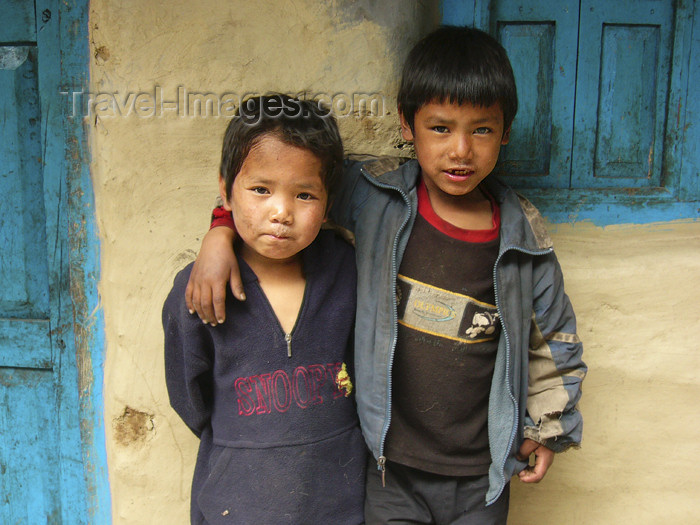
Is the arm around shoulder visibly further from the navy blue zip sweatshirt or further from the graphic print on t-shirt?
the graphic print on t-shirt

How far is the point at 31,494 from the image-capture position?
6.64ft

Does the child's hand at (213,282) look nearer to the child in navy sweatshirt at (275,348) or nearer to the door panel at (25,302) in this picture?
the child in navy sweatshirt at (275,348)

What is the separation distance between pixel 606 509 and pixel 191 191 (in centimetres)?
173

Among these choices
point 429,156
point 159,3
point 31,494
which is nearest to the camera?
point 429,156

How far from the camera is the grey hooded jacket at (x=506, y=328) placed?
1517 mm

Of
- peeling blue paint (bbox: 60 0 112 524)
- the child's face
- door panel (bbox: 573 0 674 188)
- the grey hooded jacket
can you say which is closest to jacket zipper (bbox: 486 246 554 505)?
the grey hooded jacket

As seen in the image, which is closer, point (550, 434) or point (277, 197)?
point (277, 197)

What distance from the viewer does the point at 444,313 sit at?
153 centimetres

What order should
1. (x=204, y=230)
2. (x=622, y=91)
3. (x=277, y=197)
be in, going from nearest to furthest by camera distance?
1. (x=277, y=197)
2. (x=204, y=230)
3. (x=622, y=91)

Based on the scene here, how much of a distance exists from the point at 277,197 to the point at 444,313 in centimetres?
52

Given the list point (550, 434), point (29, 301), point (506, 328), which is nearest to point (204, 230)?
point (29, 301)

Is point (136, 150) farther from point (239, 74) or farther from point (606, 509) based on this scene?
point (606, 509)

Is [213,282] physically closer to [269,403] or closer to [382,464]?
[269,403]

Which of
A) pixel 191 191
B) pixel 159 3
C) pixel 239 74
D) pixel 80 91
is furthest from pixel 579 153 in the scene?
pixel 80 91
